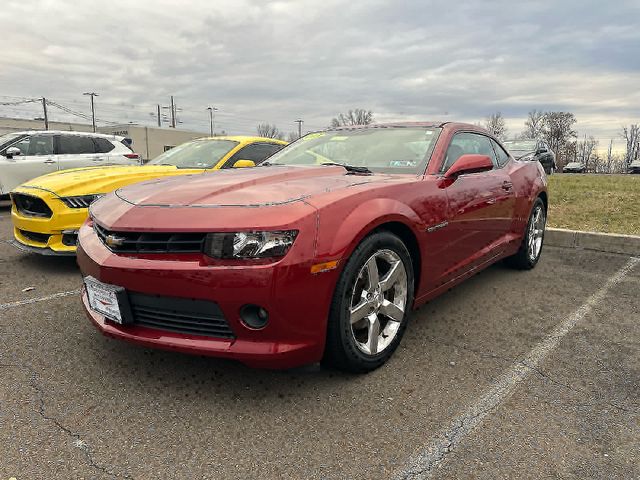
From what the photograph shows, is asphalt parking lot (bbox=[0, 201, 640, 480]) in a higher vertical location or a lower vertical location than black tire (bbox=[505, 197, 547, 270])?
lower

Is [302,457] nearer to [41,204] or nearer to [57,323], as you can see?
[57,323]

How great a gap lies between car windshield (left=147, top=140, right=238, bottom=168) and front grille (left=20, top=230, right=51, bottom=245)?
1.67 metres

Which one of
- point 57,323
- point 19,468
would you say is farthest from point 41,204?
point 19,468

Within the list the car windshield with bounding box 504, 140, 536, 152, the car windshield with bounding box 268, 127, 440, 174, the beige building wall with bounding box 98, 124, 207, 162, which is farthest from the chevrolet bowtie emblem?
the beige building wall with bounding box 98, 124, 207, 162

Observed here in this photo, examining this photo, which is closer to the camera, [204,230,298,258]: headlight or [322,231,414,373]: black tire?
[204,230,298,258]: headlight

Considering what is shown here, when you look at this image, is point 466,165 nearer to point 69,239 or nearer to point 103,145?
point 69,239

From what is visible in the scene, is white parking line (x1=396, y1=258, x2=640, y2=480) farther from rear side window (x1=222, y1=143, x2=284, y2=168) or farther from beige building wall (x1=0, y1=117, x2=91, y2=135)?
beige building wall (x1=0, y1=117, x2=91, y2=135)

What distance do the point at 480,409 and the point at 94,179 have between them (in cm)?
402

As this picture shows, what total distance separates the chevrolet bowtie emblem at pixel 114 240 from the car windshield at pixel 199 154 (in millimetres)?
3106

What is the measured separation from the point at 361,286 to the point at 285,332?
57cm

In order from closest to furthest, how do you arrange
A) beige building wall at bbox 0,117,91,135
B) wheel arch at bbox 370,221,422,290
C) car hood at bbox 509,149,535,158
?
wheel arch at bbox 370,221,422,290 < car hood at bbox 509,149,535,158 < beige building wall at bbox 0,117,91,135

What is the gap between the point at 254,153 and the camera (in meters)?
5.78

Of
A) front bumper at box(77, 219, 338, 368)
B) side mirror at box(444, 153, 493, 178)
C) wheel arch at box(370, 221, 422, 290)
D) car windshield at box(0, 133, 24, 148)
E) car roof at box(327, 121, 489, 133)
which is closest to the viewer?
front bumper at box(77, 219, 338, 368)

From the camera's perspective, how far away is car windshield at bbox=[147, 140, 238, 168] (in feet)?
17.8
